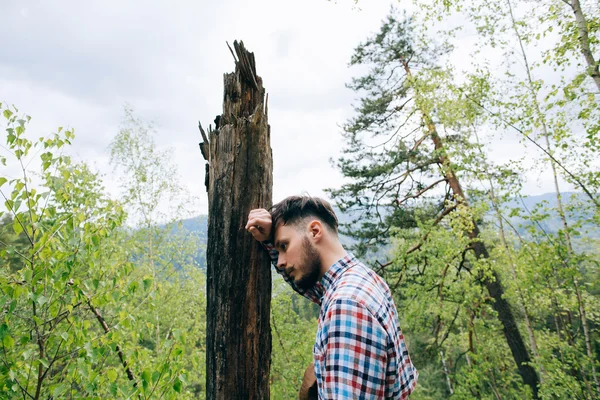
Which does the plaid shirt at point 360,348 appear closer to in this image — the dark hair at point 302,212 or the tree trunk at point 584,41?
the dark hair at point 302,212

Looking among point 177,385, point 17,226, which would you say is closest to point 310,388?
point 177,385

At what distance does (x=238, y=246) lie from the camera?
181cm

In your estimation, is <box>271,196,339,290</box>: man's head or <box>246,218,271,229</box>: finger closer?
<box>271,196,339,290</box>: man's head

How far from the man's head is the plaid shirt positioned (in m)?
0.30

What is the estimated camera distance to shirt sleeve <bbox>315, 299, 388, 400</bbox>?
1057 millimetres

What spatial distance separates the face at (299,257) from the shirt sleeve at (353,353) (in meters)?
0.44

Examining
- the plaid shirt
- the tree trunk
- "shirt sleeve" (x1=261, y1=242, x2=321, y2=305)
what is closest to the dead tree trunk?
"shirt sleeve" (x1=261, y1=242, x2=321, y2=305)

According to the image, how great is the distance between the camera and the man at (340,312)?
107cm

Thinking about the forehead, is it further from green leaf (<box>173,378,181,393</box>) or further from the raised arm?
green leaf (<box>173,378,181,393</box>)

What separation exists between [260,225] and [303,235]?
250mm

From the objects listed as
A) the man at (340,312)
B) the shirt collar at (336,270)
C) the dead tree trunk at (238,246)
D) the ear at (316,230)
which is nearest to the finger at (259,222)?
the man at (340,312)

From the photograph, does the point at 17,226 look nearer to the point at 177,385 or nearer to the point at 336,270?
the point at 177,385

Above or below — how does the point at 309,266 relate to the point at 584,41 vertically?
below

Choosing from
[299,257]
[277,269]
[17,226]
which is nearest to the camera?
[299,257]
